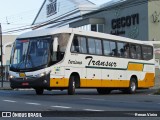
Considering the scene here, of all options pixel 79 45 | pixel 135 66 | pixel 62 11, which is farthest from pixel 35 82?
pixel 62 11

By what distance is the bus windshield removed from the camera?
24.4 metres

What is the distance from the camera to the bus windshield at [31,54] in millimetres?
24422

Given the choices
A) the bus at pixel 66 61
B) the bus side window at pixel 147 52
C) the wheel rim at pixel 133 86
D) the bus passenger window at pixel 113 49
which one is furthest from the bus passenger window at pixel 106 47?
the bus side window at pixel 147 52

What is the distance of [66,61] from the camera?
81.8ft

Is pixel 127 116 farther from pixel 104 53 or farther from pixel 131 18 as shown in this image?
pixel 131 18

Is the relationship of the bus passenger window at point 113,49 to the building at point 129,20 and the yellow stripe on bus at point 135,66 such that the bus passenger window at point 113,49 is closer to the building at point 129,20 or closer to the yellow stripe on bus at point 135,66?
the yellow stripe on bus at point 135,66

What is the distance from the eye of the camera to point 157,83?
45.2m

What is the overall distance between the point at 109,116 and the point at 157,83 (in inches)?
1266

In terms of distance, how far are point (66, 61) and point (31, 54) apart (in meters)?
1.84

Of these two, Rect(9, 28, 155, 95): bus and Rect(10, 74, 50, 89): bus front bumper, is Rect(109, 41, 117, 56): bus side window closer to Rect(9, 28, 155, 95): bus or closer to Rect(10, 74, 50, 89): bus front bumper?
Rect(9, 28, 155, 95): bus

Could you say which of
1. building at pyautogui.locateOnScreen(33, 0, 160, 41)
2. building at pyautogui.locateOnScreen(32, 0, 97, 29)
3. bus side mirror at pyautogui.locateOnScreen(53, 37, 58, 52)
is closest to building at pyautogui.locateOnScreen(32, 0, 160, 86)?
building at pyautogui.locateOnScreen(33, 0, 160, 41)

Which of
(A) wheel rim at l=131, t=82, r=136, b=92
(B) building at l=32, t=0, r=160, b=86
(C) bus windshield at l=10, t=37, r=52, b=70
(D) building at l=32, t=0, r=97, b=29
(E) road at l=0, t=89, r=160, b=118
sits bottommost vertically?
(E) road at l=0, t=89, r=160, b=118

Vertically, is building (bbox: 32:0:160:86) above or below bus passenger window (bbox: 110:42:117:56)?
above

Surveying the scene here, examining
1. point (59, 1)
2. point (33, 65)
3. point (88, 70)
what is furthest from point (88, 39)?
point (59, 1)
